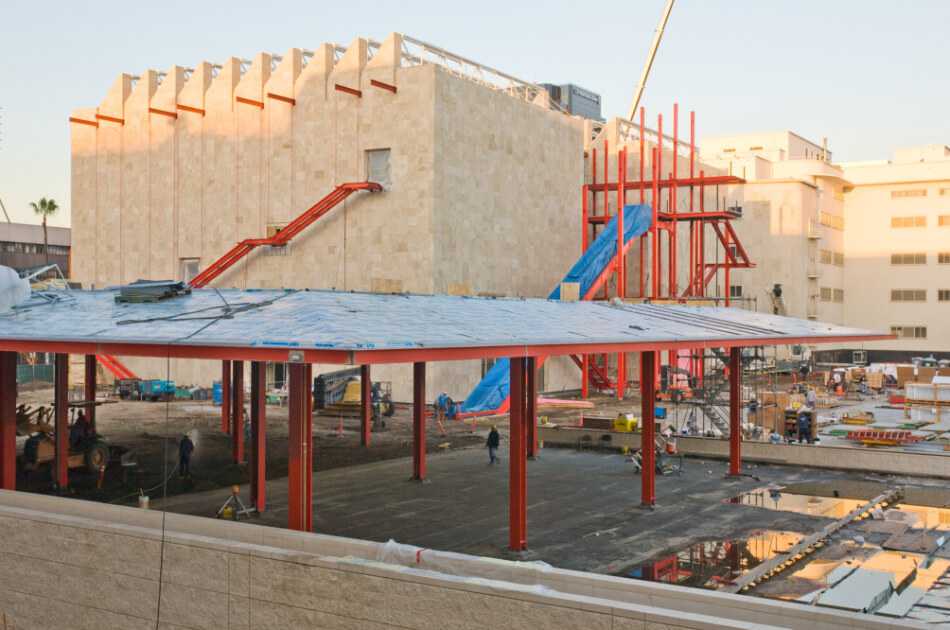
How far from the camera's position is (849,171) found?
3787 inches

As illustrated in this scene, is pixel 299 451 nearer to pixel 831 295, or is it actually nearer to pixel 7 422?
pixel 7 422

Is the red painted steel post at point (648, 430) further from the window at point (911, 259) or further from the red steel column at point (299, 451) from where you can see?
the window at point (911, 259)

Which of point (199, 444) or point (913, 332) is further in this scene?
point (913, 332)

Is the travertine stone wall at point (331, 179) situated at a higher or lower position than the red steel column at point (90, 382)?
higher

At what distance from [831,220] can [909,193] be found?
7965 millimetres

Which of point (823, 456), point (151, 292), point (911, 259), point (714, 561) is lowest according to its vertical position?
point (714, 561)

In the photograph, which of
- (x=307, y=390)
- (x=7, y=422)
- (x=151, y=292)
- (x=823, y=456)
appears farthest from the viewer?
(x=823, y=456)

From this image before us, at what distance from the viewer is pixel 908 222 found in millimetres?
93750

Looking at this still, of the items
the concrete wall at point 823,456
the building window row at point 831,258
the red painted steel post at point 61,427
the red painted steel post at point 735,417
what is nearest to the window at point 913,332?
the building window row at point 831,258

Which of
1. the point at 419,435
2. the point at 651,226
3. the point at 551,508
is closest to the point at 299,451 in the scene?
the point at 551,508

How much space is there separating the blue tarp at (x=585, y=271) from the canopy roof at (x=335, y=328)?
66.5 feet

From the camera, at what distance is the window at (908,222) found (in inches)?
3669

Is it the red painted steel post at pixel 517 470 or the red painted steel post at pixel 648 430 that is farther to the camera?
the red painted steel post at pixel 648 430

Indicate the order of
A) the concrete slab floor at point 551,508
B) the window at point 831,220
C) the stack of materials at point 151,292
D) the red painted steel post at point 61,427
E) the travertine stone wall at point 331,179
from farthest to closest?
the window at point 831,220 → the travertine stone wall at point 331,179 → the red painted steel post at point 61,427 → the stack of materials at point 151,292 → the concrete slab floor at point 551,508
